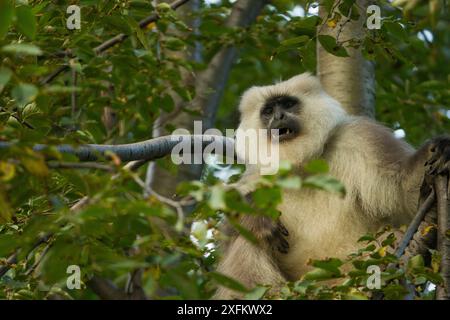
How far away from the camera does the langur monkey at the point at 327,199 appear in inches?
284

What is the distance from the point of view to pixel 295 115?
8.05 meters

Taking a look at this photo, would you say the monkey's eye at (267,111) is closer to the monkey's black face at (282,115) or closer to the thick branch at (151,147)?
the monkey's black face at (282,115)

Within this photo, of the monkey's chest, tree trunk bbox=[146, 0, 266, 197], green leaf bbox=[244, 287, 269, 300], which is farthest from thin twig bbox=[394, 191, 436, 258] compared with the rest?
tree trunk bbox=[146, 0, 266, 197]

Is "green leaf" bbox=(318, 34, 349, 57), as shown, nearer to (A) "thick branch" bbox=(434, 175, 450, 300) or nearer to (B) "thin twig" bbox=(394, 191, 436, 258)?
(A) "thick branch" bbox=(434, 175, 450, 300)

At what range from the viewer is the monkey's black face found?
7852 millimetres

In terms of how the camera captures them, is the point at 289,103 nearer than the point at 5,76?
No

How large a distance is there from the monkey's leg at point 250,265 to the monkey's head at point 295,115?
3.15 ft

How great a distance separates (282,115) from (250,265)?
1.67 m

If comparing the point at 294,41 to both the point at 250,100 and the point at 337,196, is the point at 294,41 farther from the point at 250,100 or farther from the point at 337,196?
the point at 250,100

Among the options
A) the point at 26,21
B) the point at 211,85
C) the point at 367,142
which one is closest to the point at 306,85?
the point at 367,142

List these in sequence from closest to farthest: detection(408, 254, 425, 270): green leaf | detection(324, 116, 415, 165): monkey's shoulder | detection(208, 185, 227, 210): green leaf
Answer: detection(208, 185, 227, 210): green leaf
detection(408, 254, 425, 270): green leaf
detection(324, 116, 415, 165): monkey's shoulder

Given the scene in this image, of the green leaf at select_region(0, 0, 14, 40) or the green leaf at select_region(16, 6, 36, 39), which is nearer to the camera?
the green leaf at select_region(0, 0, 14, 40)

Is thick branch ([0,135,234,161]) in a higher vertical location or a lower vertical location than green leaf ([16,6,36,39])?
lower

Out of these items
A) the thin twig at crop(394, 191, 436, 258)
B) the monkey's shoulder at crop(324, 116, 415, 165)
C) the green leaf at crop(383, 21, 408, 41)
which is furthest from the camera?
the monkey's shoulder at crop(324, 116, 415, 165)
